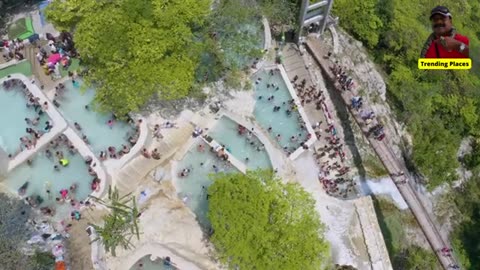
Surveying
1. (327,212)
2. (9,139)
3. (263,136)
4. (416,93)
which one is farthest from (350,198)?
(9,139)

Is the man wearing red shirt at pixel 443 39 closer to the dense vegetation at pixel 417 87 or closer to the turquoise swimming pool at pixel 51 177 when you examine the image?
the dense vegetation at pixel 417 87

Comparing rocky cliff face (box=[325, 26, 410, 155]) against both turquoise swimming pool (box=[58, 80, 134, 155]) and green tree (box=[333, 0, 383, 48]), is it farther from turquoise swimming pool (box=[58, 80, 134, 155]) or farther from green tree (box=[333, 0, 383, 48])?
turquoise swimming pool (box=[58, 80, 134, 155])

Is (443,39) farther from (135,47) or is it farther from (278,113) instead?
(135,47)

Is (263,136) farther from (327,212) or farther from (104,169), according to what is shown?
(104,169)

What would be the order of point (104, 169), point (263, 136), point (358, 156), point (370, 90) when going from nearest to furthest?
point (104, 169), point (263, 136), point (358, 156), point (370, 90)

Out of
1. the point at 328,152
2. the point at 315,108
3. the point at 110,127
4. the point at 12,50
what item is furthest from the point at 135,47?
the point at 328,152

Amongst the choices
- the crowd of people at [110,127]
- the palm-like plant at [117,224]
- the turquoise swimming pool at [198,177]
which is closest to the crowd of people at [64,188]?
the crowd of people at [110,127]

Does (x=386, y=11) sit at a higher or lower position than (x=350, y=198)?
higher
